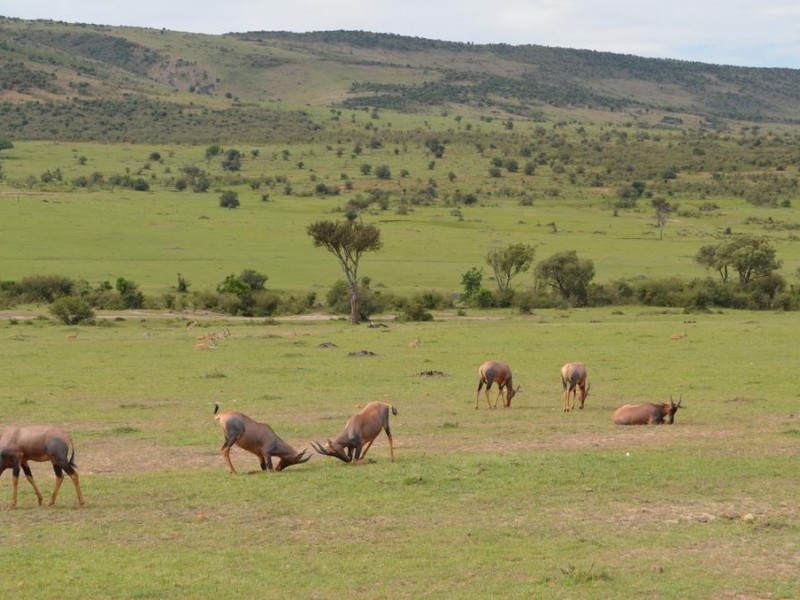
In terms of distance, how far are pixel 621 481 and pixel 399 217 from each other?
7618cm

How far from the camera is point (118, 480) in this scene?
16.0 meters

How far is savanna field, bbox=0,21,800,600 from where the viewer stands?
38.1ft

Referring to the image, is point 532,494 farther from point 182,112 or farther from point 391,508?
point 182,112

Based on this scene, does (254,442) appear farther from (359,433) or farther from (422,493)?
(422,493)

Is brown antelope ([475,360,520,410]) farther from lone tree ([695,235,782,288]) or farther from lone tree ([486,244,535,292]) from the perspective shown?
lone tree ([695,235,782,288])

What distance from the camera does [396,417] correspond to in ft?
73.4

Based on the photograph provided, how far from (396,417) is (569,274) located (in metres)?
35.8

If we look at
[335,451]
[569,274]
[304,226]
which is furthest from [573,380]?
A: [304,226]

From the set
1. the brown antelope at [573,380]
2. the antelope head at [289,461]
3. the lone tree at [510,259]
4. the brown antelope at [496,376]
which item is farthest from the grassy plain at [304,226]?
the antelope head at [289,461]

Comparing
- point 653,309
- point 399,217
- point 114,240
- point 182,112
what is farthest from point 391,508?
point 182,112

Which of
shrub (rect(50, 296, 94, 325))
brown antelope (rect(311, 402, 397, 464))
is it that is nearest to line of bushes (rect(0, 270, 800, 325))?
shrub (rect(50, 296, 94, 325))

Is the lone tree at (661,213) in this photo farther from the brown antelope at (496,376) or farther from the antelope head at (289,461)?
the antelope head at (289,461)

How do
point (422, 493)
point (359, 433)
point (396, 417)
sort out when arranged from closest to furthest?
point (422, 493) → point (359, 433) → point (396, 417)

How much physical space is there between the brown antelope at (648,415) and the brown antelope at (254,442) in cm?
727
